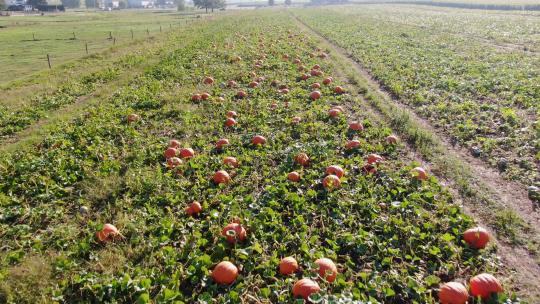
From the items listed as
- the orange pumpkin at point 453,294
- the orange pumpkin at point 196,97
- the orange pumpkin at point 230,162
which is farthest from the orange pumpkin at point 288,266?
the orange pumpkin at point 196,97

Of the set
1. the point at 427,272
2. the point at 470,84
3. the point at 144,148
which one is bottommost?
the point at 427,272

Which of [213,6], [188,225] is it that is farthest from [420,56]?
[213,6]

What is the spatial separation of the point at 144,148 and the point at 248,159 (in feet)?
9.36

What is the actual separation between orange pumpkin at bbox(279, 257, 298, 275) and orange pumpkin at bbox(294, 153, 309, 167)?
3.14 metres

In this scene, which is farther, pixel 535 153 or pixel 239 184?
pixel 535 153

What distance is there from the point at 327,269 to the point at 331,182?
2324 millimetres

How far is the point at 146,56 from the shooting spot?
2319cm

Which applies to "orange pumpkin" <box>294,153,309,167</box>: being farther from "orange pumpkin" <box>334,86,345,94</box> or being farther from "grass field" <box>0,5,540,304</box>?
"orange pumpkin" <box>334,86,345,94</box>

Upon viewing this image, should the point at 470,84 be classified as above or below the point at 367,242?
above

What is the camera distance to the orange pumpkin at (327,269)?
4.57m

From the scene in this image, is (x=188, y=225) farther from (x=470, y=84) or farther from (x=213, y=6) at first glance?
(x=213, y=6)

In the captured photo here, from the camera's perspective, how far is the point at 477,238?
5.24 metres

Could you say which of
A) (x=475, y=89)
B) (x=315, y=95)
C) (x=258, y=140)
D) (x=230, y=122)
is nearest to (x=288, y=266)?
(x=258, y=140)

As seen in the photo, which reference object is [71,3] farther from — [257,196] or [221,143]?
[257,196]
